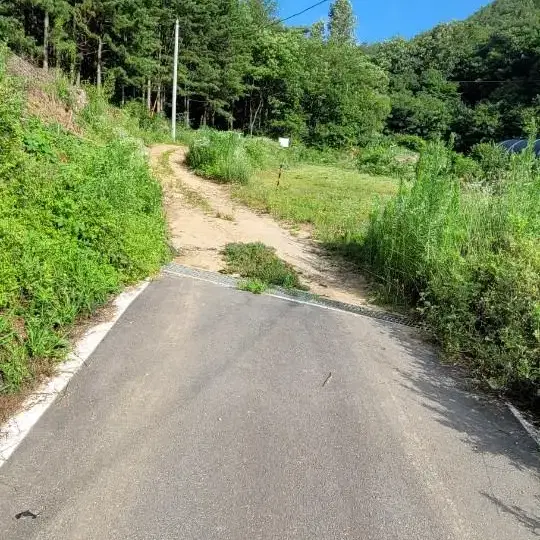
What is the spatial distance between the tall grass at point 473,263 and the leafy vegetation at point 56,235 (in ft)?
9.87

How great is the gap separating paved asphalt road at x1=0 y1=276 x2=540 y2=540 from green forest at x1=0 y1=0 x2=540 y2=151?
17.7m

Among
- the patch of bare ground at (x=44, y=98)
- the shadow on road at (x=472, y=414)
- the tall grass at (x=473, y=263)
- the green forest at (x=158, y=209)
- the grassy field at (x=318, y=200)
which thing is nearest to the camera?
the shadow on road at (x=472, y=414)

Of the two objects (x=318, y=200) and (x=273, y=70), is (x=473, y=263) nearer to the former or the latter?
(x=318, y=200)

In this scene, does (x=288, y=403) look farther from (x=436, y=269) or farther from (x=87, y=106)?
(x=87, y=106)

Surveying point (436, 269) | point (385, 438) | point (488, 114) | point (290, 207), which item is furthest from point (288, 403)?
point (488, 114)

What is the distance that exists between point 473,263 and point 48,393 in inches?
155

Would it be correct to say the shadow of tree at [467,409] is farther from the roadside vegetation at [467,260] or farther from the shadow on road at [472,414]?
the roadside vegetation at [467,260]

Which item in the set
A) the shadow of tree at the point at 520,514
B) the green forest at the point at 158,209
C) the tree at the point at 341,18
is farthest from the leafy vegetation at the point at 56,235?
the tree at the point at 341,18

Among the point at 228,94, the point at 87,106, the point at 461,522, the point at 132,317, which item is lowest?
the point at 461,522

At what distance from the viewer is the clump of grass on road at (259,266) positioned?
21.4 feet

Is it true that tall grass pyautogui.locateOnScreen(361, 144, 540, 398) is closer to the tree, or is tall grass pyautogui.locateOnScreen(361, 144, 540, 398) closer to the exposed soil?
the exposed soil

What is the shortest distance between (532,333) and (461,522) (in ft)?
6.50

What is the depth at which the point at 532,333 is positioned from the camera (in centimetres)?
406

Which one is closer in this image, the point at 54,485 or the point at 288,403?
the point at 54,485
